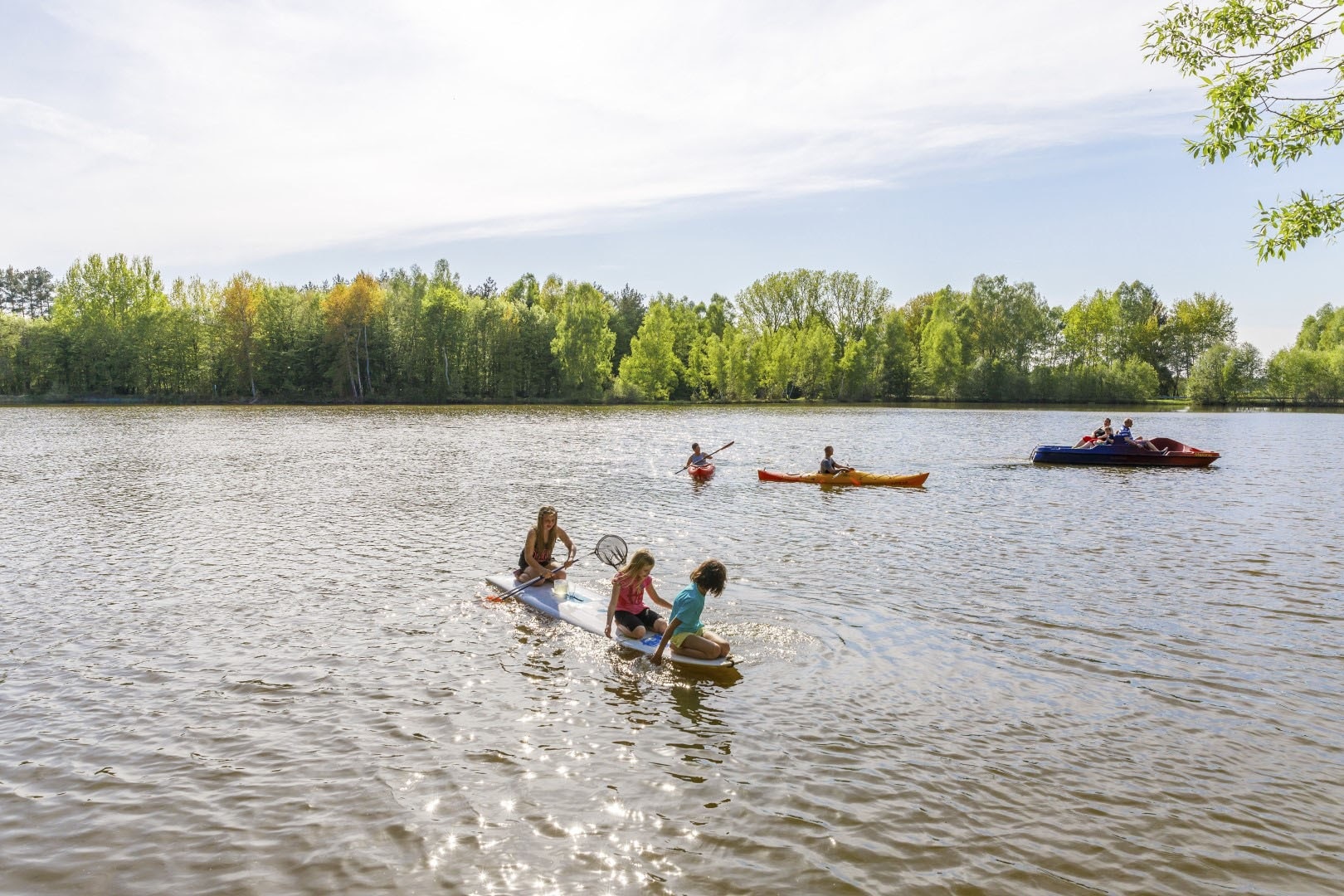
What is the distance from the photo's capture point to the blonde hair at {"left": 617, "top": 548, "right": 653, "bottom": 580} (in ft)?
36.8

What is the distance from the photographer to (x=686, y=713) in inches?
359

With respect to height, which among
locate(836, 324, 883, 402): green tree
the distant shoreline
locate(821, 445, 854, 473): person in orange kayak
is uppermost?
locate(836, 324, 883, 402): green tree

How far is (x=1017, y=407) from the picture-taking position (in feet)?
327

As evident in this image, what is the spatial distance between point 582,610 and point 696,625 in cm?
247

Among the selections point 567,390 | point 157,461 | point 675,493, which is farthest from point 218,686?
point 567,390

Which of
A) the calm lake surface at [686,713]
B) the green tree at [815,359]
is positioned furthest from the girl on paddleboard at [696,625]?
the green tree at [815,359]

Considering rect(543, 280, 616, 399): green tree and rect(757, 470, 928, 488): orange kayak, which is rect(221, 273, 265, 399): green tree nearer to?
rect(543, 280, 616, 399): green tree

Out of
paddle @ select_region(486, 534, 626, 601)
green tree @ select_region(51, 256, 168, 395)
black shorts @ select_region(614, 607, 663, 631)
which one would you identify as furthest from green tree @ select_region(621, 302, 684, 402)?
black shorts @ select_region(614, 607, 663, 631)

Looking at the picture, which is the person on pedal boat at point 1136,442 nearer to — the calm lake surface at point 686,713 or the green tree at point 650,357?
the calm lake surface at point 686,713

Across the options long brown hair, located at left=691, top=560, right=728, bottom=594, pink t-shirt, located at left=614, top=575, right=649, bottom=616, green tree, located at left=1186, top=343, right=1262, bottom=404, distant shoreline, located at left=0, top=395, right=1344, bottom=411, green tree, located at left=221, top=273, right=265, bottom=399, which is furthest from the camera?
green tree, located at left=1186, top=343, right=1262, bottom=404

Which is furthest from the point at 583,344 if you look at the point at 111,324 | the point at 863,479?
the point at 863,479

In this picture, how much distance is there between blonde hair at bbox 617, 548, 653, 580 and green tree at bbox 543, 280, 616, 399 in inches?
3478

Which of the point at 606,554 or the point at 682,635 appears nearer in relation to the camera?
the point at 682,635

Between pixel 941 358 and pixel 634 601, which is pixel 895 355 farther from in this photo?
pixel 634 601
